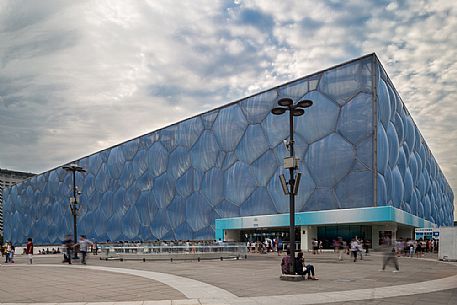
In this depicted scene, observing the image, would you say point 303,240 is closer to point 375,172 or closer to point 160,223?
point 375,172

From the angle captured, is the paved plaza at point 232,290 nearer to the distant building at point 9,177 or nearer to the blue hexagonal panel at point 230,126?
the blue hexagonal panel at point 230,126

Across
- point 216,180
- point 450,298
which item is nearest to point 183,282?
point 450,298

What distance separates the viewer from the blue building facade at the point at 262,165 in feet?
133

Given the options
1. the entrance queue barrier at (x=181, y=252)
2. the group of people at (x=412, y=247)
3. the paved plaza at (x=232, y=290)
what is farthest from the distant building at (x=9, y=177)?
the paved plaza at (x=232, y=290)

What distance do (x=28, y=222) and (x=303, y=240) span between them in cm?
7419

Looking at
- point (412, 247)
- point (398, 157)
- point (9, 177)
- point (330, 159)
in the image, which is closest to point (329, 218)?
point (330, 159)

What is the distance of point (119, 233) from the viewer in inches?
2753

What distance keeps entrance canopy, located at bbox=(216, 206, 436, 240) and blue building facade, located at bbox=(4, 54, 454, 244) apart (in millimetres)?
1211

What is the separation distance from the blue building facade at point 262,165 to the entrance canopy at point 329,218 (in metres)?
1.21

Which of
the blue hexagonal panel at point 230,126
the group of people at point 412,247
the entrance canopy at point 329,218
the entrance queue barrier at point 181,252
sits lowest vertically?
the group of people at point 412,247

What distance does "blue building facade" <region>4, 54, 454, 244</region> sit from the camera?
40.5 meters

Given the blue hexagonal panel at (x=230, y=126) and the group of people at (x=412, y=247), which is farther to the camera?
the blue hexagonal panel at (x=230, y=126)

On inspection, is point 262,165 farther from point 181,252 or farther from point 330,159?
point 181,252

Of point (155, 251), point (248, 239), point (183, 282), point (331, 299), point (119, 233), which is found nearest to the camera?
point (331, 299)
